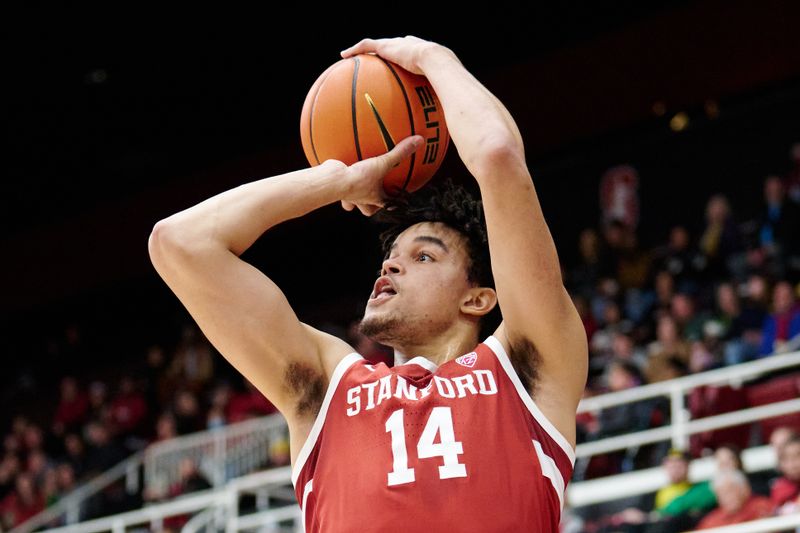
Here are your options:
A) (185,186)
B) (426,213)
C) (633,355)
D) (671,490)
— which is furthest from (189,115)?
(426,213)

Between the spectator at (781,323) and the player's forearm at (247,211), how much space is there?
6.86m

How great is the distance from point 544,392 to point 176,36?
37.5 ft

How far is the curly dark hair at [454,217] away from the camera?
351cm

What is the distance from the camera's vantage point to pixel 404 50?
3.46 m

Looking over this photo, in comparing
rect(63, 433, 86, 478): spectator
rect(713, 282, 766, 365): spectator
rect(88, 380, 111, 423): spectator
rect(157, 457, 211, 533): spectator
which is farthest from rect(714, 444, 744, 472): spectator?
rect(88, 380, 111, 423): spectator

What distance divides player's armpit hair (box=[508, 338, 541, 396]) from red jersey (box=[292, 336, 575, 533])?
0.09ft

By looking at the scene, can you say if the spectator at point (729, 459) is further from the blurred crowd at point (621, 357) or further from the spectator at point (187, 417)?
the spectator at point (187, 417)

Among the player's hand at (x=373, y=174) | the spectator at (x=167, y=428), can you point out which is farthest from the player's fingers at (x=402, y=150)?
the spectator at (x=167, y=428)

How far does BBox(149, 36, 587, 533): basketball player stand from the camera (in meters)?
2.96

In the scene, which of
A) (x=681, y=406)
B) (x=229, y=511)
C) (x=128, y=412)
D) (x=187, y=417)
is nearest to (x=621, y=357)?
(x=681, y=406)

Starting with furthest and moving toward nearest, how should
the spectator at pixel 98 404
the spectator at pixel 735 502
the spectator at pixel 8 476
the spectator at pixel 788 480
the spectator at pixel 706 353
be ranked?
1. the spectator at pixel 98 404
2. the spectator at pixel 8 476
3. the spectator at pixel 706 353
4. the spectator at pixel 735 502
5. the spectator at pixel 788 480

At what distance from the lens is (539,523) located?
9.68 feet

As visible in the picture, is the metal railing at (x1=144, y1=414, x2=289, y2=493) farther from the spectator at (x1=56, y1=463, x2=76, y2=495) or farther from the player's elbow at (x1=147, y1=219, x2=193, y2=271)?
the player's elbow at (x1=147, y1=219, x2=193, y2=271)

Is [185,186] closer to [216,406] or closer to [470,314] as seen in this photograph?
[216,406]
